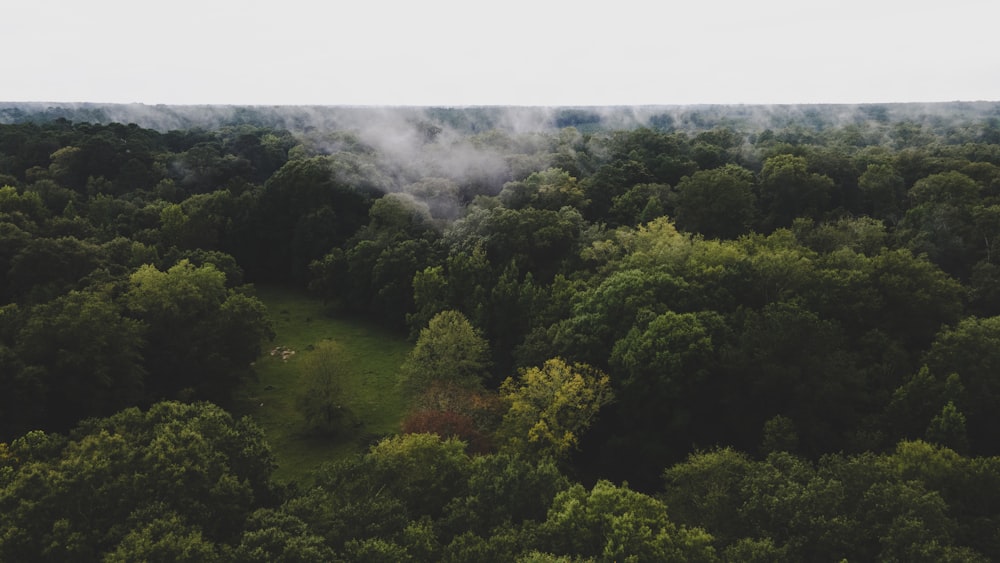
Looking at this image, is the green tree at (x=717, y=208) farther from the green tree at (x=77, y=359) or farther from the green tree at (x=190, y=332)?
the green tree at (x=77, y=359)

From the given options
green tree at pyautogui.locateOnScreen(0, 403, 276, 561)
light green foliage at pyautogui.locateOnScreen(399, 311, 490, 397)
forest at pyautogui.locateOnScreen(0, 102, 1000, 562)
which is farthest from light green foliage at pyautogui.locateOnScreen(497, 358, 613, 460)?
green tree at pyautogui.locateOnScreen(0, 403, 276, 561)

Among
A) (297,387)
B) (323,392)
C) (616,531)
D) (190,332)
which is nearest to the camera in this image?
(616,531)

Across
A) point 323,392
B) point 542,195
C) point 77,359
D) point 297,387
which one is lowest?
point 297,387

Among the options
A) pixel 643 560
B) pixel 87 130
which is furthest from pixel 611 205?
pixel 87 130

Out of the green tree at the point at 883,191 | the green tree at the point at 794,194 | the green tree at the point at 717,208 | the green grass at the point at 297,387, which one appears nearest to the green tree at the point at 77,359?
the green grass at the point at 297,387

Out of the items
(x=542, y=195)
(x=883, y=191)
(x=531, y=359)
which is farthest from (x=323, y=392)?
(x=883, y=191)

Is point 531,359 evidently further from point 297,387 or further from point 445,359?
point 297,387

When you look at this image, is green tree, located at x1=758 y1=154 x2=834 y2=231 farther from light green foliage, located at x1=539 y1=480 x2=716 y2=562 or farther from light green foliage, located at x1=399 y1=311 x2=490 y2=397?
light green foliage, located at x1=539 y1=480 x2=716 y2=562
